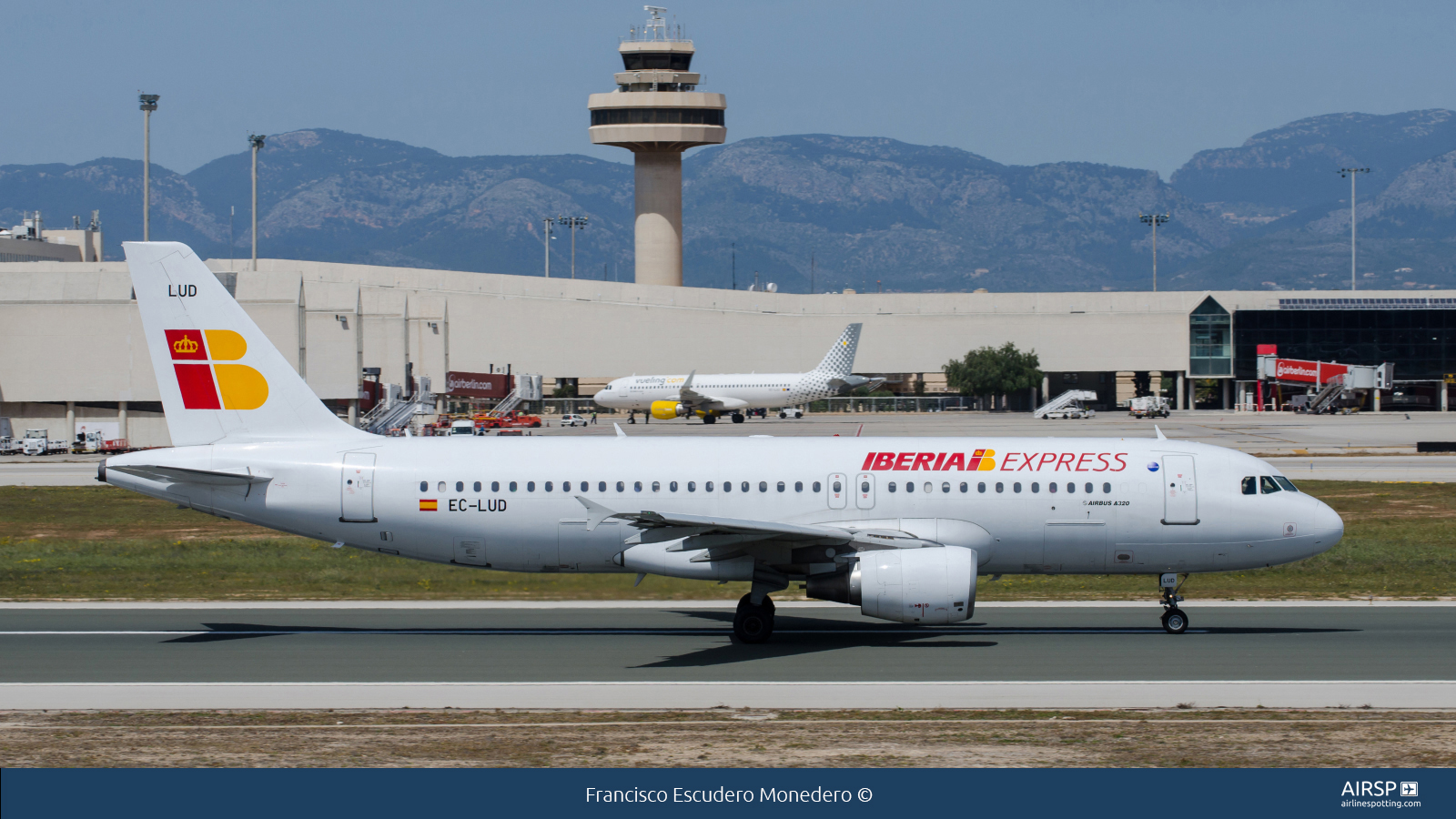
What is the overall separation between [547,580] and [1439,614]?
18.6 m

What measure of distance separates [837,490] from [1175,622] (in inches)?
274

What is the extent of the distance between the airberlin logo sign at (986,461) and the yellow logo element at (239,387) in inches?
469

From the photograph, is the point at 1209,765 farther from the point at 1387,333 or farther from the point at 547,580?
the point at 1387,333

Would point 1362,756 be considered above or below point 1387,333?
below

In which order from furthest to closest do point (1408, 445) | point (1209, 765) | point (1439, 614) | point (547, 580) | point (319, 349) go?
point (319, 349), point (1408, 445), point (547, 580), point (1439, 614), point (1209, 765)

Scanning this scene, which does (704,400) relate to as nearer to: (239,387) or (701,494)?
(239,387)

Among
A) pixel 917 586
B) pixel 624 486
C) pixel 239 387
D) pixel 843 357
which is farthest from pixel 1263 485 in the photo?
pixel 843 357

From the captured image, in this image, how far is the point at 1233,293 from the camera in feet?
499

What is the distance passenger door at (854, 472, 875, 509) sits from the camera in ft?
83.3

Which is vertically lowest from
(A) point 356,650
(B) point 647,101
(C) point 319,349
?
(A) point 356,650

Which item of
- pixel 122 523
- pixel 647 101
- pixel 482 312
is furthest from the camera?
pixel 647 101

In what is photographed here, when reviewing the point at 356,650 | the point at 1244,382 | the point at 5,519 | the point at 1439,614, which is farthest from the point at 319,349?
the point at 1244,382

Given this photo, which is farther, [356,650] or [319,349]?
[319,349]

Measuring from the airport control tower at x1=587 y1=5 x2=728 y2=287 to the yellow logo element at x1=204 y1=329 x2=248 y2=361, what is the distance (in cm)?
14392
